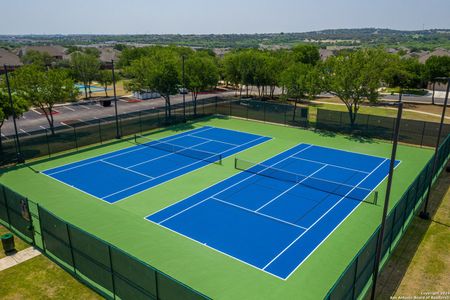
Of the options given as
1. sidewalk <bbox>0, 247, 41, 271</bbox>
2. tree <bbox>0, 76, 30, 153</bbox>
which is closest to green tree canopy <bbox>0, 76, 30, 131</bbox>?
tree <bbox>0, 76, 30, 153</bbox>

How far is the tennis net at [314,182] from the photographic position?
2228 centimetres

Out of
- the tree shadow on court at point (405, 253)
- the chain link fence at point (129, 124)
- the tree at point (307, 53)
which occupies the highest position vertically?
the tree at point (307, 53)

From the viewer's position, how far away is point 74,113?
49.3 metres

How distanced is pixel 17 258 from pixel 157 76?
85.3 ft

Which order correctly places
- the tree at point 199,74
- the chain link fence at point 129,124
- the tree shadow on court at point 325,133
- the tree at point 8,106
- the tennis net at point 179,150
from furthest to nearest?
the tree at point 199,74 → the tree shadow on court at point 325,133 → the chain link fence at point 129,124 → the tennis net at point 179,150 → the tree at point 8,106

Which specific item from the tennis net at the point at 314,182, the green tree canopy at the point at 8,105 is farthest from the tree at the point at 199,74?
the green tree canopy at the point at 8,105

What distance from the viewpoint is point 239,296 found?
13539 mm

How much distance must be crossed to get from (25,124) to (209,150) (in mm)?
25081

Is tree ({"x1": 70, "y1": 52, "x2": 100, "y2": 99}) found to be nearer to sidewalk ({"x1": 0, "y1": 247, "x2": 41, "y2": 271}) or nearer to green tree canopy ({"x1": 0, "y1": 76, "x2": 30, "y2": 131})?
green tree canopy ({"x1": 0, "y1": 76, "x2": 30, "y2": 131})

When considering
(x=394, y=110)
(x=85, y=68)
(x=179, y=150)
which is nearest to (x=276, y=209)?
(x=179, y=150)

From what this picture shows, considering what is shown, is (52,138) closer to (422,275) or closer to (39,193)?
(39,193)

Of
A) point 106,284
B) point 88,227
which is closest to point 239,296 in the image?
point 106,284

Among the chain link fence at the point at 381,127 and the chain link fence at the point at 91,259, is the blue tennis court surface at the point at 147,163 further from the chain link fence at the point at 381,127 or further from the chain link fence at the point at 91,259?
the chain link fence at the point at 381,127

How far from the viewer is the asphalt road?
137ft
